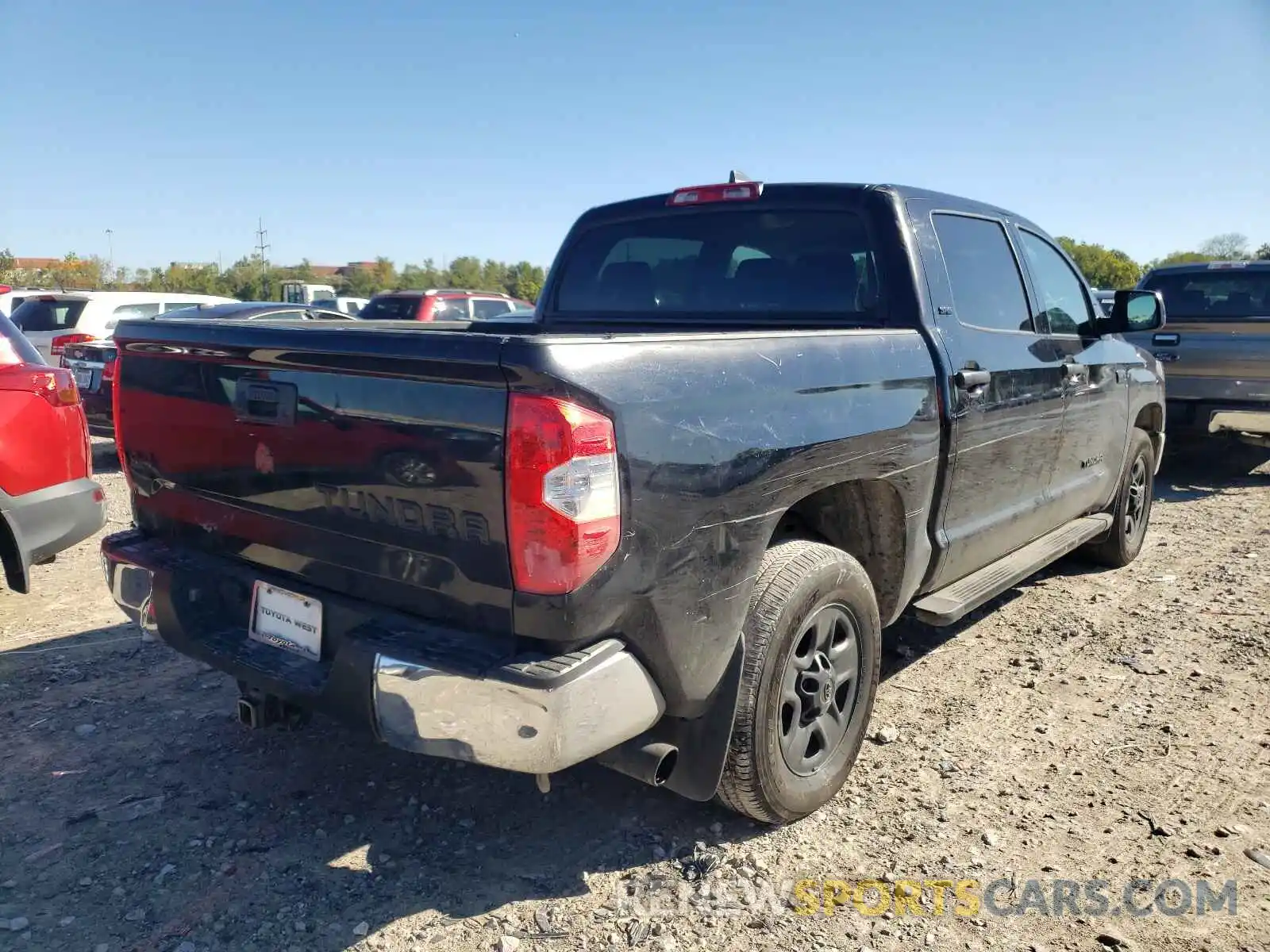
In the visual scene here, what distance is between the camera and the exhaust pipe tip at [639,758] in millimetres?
2455

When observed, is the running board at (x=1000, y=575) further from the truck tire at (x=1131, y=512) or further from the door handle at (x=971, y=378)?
the door handle at (x=971, y=378)

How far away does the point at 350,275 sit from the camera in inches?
2849

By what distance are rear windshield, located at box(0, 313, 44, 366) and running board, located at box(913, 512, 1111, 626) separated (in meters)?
4.11

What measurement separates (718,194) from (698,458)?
74.3 inches

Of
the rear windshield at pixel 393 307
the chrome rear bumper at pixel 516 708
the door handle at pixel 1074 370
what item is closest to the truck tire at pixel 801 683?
the chrome rear bumper at pixel 516 708

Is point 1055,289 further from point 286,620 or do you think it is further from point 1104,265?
point 1104,265

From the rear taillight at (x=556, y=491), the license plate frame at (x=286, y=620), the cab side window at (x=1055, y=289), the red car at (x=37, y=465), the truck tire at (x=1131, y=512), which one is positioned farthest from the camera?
the truck tire at (x=1131, y=512)

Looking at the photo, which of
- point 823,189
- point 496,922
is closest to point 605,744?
point 496,922

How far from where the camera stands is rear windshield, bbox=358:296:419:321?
498 inches

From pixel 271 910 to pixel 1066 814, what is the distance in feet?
7.95

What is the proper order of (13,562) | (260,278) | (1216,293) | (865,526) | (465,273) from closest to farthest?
(865,526) < (13,562) < (1216,293) < (260,278) < (465,273)

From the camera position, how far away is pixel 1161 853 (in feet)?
9.25

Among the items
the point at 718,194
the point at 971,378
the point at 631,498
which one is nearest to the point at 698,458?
the point at 631,498

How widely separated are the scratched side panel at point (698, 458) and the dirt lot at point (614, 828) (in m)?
0.70
